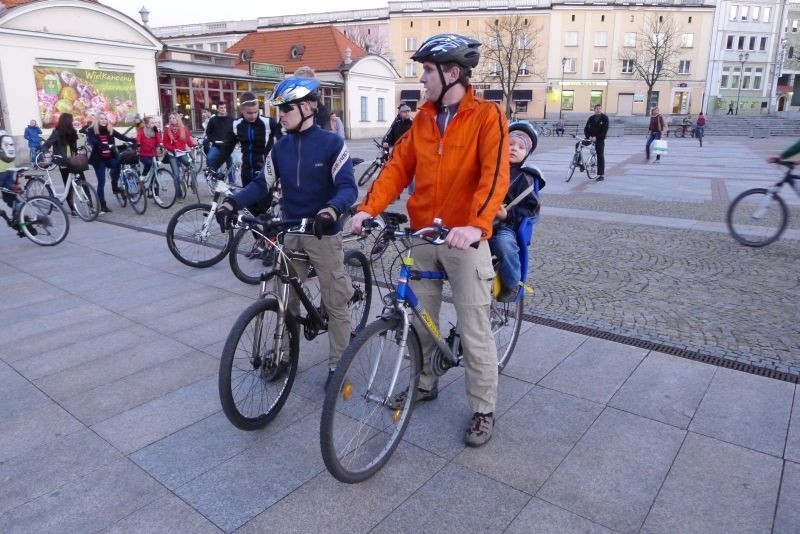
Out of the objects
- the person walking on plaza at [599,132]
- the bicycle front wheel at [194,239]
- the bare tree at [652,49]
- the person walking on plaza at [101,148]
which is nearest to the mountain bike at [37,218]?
the bicycle front wheel at [194,239]

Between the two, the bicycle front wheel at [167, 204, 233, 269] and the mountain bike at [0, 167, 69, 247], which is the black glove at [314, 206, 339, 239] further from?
the mountain bike at [0, 167, 69, 247]

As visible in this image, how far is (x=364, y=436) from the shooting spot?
116 inches

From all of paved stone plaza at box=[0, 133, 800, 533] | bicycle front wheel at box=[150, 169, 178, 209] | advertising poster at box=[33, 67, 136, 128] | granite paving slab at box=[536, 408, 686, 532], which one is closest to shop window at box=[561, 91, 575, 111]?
advertising poster at box=[33, 67, 136, 128]

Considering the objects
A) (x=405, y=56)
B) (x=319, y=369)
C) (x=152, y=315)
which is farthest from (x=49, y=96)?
(x=405, y=56)

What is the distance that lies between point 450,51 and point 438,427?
2.00 metres

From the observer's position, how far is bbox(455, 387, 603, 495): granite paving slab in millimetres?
2834

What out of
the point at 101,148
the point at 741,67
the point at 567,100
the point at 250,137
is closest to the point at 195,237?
the point at 250,137

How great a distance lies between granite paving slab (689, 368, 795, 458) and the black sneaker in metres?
1.15

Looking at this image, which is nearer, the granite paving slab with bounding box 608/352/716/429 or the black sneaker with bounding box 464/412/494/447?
the black sneaker with bounding box 464/412/494/447

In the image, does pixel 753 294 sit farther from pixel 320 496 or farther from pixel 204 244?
pixel 204 244

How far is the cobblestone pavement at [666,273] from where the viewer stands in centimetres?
460

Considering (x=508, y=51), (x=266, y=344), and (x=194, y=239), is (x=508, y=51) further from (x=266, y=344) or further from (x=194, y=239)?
(x=266, y=344)

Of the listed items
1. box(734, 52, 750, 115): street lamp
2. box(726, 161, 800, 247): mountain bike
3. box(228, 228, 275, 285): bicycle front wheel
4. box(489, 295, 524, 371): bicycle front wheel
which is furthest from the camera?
box(734, 52, 750, 115): street lamp

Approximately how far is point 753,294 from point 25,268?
309 inches
